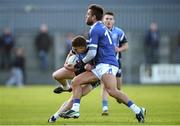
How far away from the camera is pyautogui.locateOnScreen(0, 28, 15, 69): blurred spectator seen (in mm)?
39428

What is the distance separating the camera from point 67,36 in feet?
132

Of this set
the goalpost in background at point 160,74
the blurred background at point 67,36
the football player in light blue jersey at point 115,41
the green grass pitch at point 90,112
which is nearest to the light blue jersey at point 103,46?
the green grass pitch at point 90,112

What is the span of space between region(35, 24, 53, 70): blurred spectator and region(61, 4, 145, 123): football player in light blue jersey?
23577mm

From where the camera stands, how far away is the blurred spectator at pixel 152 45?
4009 centimetres

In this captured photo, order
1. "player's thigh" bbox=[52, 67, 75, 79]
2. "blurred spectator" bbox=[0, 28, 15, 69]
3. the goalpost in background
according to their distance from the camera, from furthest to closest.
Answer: "blurred spectator" bbox=[0, 28, 15, 69] → the goalpost in background → "player's thigh" bbox=[52, 67, 75, 79]

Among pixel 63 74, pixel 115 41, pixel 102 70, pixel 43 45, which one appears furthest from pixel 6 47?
pixel 102 70

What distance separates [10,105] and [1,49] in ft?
55.8

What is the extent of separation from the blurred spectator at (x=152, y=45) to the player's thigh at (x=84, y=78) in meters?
24.0

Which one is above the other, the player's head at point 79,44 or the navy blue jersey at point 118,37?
the player's head at point 79,44

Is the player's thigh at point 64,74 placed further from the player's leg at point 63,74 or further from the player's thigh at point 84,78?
the player's thigh at point 84,78

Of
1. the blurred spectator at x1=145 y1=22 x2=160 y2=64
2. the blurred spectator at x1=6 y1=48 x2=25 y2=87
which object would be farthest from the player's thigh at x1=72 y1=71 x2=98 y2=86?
the blurred spectator at x1=145 y1=22 x2=160 y2=64

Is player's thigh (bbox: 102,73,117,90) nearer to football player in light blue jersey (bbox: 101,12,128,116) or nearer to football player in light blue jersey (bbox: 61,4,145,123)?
football player in light blue jersey (bbox: 61,4,145,123)

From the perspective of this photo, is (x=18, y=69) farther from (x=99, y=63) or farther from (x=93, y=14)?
(x=93, y=14)

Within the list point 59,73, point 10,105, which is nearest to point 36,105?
point 10,105
